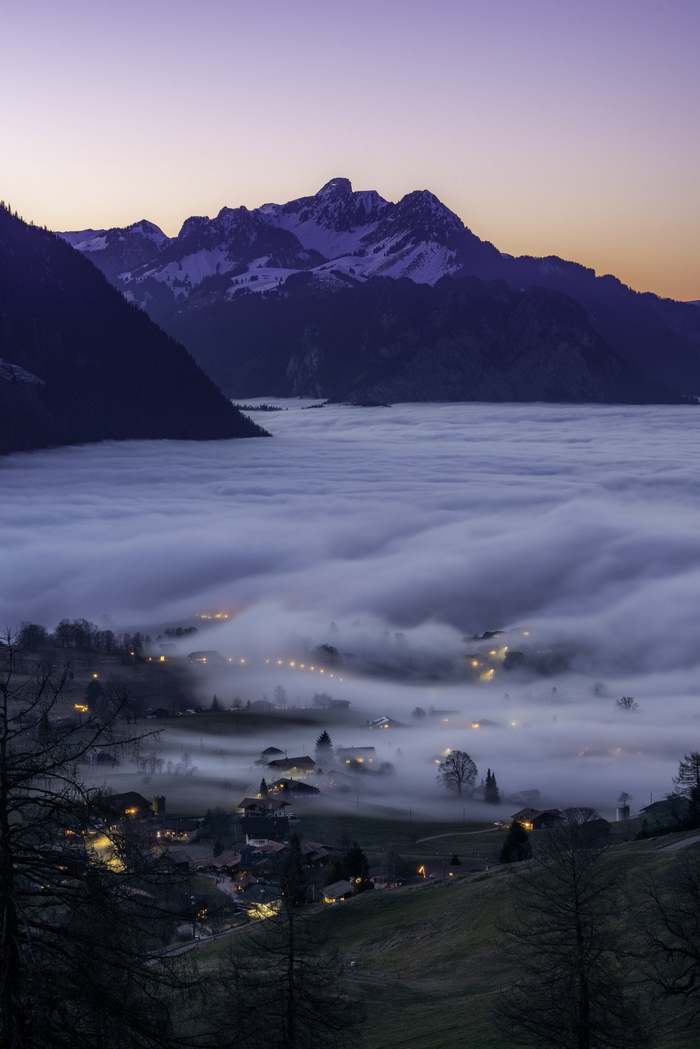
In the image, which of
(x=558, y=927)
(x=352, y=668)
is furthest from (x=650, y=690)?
(x=558, y=927)

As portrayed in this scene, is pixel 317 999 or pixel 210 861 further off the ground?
pixel 317 999

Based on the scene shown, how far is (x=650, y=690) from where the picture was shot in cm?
15450

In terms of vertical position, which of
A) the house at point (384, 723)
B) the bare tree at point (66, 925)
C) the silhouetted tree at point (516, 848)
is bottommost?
the house at point (384, 723)

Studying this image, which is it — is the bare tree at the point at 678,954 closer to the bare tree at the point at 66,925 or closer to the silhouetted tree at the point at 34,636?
the bare tree at the point at 66,925

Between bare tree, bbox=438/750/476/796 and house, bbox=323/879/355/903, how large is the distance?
37.7 m

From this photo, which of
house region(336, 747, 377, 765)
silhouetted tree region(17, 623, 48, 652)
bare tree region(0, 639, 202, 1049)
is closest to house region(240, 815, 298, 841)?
house region(336, 747, 377, 765)

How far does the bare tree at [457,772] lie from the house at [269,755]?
16.4 meters

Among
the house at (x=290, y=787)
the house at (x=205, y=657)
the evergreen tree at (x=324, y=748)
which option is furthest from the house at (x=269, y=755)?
the house at (x=205, y=657)

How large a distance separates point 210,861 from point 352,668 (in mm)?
85470

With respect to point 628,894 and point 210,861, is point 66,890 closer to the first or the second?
point 628,894

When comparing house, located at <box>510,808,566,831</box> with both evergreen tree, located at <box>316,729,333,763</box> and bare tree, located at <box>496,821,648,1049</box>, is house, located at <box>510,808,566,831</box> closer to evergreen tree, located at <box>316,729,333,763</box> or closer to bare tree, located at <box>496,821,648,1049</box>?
evergreen tree, located at <box>316,729,333,763</box>

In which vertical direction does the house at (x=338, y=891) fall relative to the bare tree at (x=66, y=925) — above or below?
below

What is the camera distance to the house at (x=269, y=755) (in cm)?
10554

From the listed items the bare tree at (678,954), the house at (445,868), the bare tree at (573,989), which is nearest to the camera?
the bare tree at (573,989)
